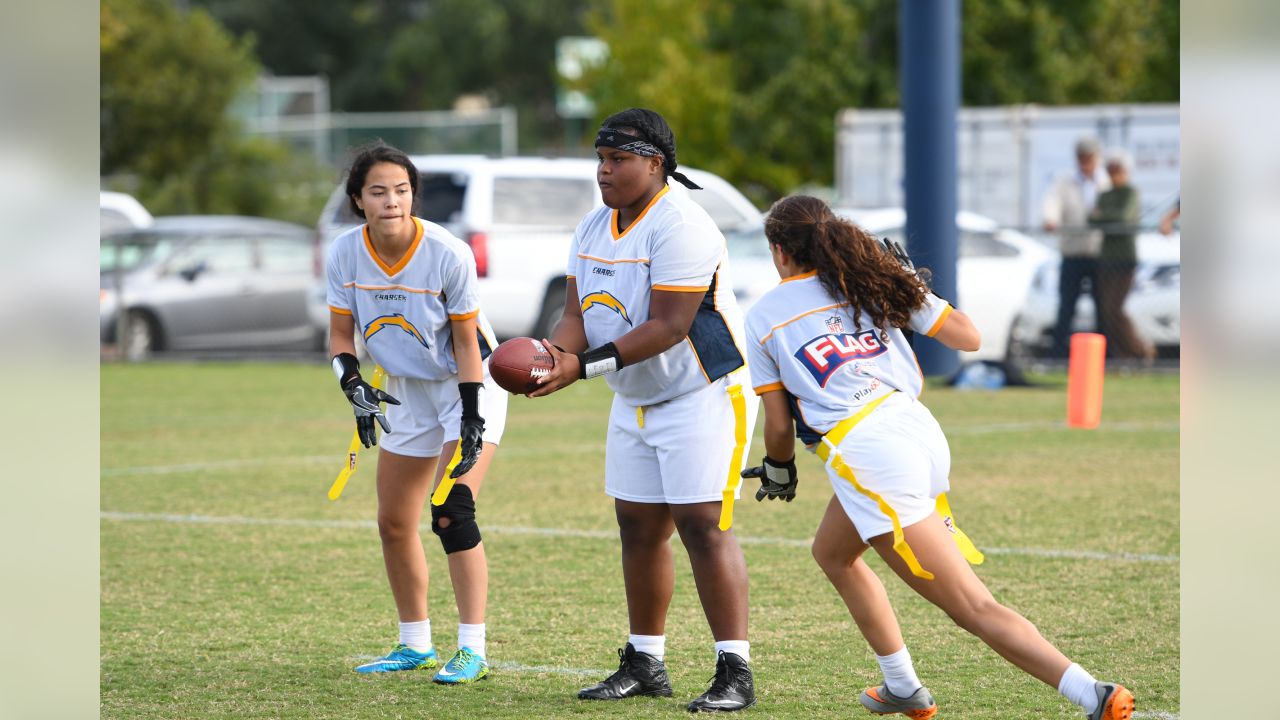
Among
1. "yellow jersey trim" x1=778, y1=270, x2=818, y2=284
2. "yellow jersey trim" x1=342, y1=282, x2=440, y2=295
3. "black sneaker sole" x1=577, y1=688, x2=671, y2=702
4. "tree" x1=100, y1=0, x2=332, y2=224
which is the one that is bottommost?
"black sneaker sole" x1=577, y1=688, x2=671, y2=702

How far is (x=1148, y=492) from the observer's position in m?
10.2

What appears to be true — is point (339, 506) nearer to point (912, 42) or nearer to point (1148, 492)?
point (1148, 492)

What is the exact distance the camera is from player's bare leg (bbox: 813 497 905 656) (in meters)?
5.28

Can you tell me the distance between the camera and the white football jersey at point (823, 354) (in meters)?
5.12

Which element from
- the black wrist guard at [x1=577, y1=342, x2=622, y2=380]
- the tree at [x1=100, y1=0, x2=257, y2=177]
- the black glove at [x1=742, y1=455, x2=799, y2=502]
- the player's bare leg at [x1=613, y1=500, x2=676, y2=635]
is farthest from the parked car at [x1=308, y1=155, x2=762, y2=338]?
the tree at [x1=100, y1=0, x2=257, y2=177]

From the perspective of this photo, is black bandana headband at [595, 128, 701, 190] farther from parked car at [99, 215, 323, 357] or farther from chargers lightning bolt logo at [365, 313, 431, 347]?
parked car at [99, 215, 323, 357]

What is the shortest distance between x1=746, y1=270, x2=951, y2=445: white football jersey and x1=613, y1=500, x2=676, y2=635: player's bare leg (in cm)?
77

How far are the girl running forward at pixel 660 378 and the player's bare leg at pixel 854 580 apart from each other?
371mm

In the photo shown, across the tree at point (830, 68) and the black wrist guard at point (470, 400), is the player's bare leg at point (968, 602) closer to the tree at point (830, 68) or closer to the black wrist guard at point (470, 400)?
the black wrist guard at point (470, 400)

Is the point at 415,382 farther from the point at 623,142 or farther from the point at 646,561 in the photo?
the point at 623,142

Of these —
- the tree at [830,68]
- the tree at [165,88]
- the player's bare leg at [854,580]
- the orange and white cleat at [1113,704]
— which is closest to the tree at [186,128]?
the tree at [165,88]

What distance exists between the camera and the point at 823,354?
16.8 ft

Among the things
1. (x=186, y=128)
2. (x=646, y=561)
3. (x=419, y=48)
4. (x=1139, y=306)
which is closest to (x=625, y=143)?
(x=646, y=561)

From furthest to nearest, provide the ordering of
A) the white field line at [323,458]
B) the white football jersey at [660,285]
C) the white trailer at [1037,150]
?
the white trailer at [1037,150] < the white field line at [323,458] < the white football jersey at [660,285]
